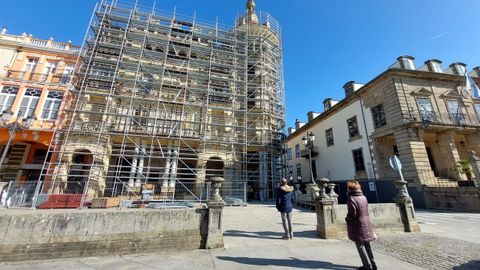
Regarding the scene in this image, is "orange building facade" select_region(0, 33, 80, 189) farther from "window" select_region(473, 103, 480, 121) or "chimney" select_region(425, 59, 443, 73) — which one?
"window" select_region(473, 103, 480, 121)

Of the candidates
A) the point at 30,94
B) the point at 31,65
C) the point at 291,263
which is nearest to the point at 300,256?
the point at 291,263

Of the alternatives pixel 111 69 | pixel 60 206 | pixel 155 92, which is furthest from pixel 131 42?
pixel 60 206

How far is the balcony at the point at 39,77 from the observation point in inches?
634

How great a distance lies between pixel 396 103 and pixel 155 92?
741 inches

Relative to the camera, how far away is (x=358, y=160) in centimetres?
1777

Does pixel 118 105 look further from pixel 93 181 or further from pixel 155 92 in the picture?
pixel 93 181

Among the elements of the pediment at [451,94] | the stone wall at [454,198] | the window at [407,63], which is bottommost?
the stone wall at [454,198]

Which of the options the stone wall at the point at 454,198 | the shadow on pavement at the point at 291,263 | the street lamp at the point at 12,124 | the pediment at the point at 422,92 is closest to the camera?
the shadow on pavement at the point at 291,263

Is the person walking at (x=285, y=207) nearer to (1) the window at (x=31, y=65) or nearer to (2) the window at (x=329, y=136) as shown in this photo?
(2) the window at (x=329, y=136)

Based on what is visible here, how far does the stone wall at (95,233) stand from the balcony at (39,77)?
56.2 ft

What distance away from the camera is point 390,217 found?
666cm

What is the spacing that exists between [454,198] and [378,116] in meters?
7.13

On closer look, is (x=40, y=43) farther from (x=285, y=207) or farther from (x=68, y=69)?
(x=285, y=207)

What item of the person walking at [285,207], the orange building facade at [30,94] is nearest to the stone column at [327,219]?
the person walking at [285,207]
